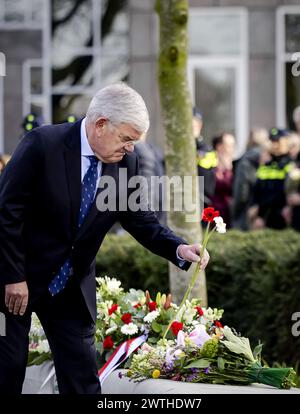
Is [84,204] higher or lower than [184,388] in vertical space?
higher

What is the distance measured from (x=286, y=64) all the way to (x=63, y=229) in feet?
43.5

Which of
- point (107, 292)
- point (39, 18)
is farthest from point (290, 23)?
point (107, 292)

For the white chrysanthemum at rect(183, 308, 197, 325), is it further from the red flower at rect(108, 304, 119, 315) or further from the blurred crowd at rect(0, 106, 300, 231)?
the blurred crowd at rect(0, 106, 300, 231)

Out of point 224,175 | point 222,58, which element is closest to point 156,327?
point 224,175

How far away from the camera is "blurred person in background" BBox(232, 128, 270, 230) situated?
41.2 feet

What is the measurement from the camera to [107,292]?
705cm

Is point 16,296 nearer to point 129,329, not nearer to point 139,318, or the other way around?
point 129,329

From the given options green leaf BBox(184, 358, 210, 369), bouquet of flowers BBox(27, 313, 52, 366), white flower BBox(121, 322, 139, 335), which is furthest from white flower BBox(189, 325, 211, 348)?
bouquet of flowers BBox(27, 313, 52, 366)

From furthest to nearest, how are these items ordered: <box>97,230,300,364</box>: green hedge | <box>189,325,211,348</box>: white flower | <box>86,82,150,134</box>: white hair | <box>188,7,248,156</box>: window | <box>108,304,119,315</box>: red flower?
1. <box>188,7,248,156</box>: window
2. <box>97,230,300,364</box>: green hedge
3. <box>108,304,119,315</box>: red flower
4. <box>189,325,211,348</box>: white flower
5. <box>86,82,150,134</box>: white hair

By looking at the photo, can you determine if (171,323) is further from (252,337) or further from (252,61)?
(252,61)

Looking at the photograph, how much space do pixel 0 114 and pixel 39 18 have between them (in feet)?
5.56

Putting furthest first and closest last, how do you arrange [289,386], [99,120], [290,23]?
[290,23] → [289,386] → [99,120]

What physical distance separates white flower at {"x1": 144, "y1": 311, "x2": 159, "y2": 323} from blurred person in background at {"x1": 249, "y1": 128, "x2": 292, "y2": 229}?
18.6 feet

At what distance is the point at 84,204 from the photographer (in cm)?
549
